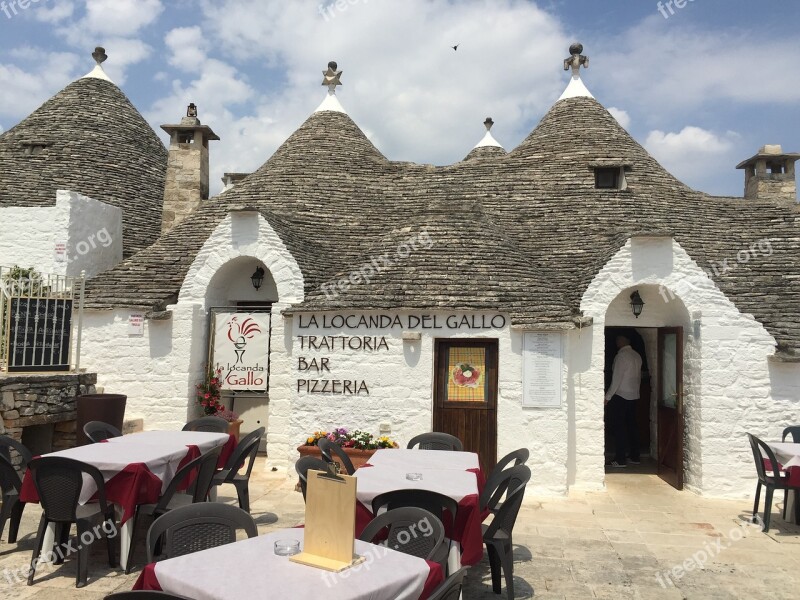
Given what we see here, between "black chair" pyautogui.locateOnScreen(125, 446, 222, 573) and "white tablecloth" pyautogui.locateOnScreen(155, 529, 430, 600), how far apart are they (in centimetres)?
213

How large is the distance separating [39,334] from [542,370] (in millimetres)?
7311

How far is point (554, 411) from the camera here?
926cm

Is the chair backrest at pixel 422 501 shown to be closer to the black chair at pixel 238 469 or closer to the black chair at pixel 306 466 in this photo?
the black chair at pixel 306 466

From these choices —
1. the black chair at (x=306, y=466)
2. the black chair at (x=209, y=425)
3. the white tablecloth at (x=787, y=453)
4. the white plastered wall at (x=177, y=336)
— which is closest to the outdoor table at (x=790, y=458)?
the white tablecloth at (x=787, y=453)

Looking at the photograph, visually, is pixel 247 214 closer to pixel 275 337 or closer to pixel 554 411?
pixel 275 337

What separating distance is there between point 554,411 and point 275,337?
15.2 ft

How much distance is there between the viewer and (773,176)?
15.7 m

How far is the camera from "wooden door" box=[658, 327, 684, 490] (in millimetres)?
9750

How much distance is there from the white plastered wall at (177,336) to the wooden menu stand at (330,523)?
23.6 feet

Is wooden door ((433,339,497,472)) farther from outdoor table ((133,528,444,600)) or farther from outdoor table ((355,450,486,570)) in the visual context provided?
outdoor table ((133,528,444,600))

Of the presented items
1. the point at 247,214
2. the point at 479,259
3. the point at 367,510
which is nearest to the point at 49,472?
the point at 367,510

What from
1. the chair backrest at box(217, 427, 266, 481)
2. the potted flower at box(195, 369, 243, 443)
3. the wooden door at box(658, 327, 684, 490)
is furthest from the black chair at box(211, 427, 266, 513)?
the wooden door at box(658, 327, 684, 490)

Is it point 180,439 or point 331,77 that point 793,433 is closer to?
point 180,439

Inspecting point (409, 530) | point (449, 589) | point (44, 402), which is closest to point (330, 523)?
point (449, 589)
